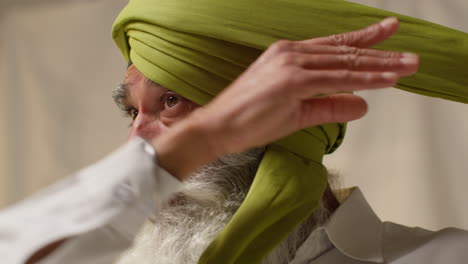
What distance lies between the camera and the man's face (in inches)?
55.2

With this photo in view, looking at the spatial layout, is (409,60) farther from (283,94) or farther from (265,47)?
(265,47)

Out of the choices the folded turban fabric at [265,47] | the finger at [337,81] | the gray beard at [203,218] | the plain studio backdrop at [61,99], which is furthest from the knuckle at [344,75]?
the plain studio backdrop at [61,99]

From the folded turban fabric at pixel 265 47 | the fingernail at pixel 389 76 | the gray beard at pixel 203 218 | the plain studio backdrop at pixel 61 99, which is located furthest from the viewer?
the plain studio backdrop at pixel 61 99

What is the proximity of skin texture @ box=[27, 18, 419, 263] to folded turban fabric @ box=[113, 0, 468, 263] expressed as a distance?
28 cm

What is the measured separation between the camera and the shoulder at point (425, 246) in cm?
137

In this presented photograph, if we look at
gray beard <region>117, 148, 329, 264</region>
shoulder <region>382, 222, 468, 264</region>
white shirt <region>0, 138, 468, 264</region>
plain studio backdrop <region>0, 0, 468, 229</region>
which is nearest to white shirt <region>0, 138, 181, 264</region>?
white shirt <region>0, 138, 468, 264</region>

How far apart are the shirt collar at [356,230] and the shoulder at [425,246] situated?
23 mm

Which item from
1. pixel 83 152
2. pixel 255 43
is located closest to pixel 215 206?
pixel 255 43

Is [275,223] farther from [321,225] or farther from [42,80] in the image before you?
[42,80]

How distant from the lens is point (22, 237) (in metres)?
0.94

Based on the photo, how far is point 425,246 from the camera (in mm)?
1403

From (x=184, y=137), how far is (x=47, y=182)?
154 cm

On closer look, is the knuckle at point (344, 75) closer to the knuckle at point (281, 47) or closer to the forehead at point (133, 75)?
the knuckle at point (281, 47)

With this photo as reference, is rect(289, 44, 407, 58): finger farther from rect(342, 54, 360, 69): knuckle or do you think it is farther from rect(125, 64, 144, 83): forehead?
rect(125, 64, 144, 83): forehead
